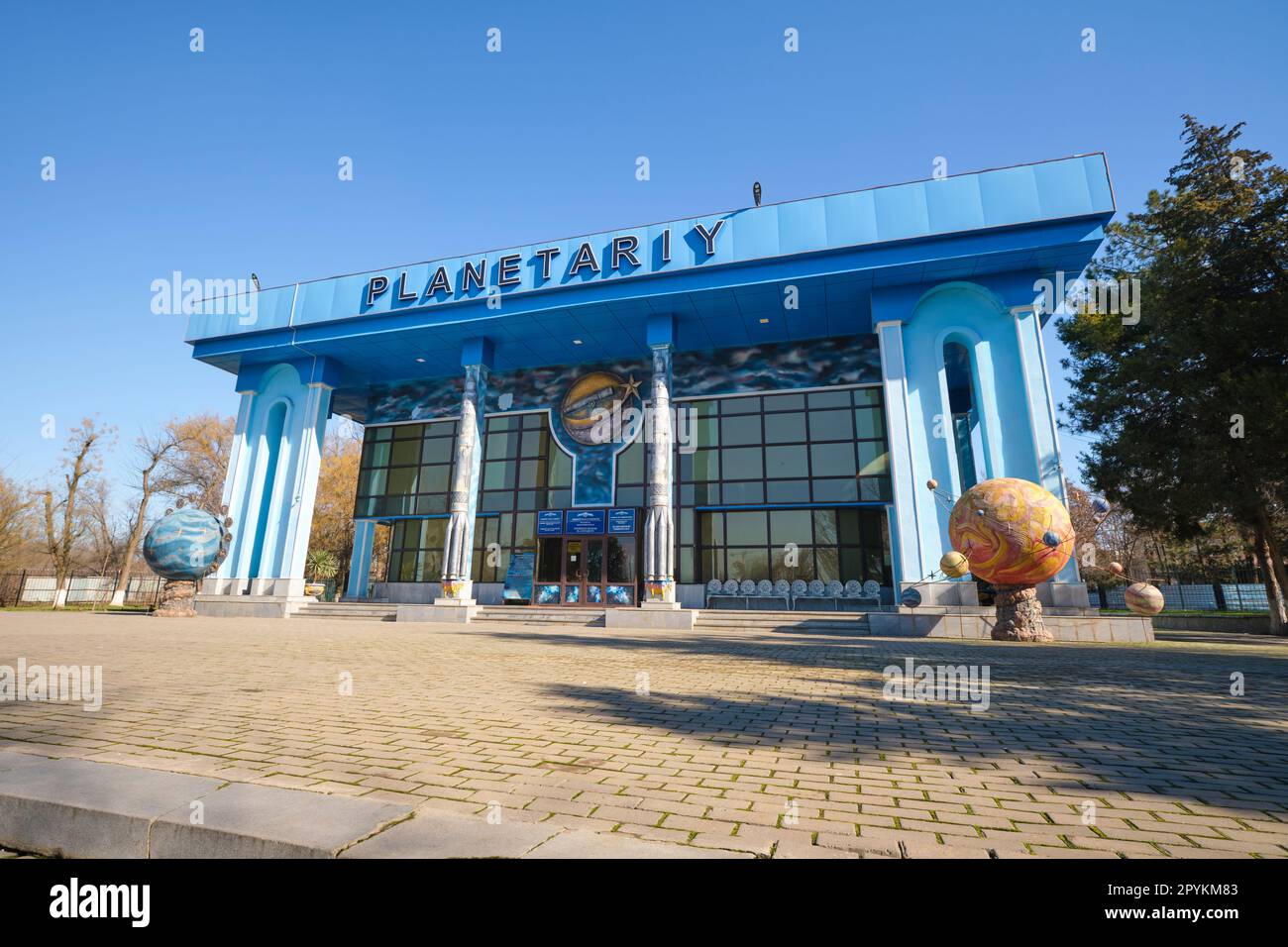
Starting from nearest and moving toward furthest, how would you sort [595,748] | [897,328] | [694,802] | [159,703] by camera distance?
1. [694,802]
2. [595,748]
3. [159,703]
4. [897,328]

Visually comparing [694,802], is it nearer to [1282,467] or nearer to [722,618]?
[722,618]

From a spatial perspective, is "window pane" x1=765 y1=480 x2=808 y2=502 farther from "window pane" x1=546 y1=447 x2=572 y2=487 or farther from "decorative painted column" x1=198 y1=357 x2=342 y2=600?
"decorative painted column" x1=198 y1=357 x2=342 y2=600

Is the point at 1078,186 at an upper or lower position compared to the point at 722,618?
upper

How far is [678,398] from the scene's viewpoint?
2575 centimetres

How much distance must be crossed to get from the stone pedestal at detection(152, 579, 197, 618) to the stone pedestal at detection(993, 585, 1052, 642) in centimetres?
2609

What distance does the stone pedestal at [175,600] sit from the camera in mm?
20656

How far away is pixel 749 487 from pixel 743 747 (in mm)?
20732

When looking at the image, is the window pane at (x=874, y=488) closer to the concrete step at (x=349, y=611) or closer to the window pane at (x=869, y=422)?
the window pane at (x=869, y=422)

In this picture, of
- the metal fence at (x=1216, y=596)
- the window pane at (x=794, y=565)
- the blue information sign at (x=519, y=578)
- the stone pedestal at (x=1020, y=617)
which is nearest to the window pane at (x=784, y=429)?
the window pane at (x=794, y=565)

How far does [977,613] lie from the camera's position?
619 inches

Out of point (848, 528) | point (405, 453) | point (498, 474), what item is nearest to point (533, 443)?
point (498, 474)
